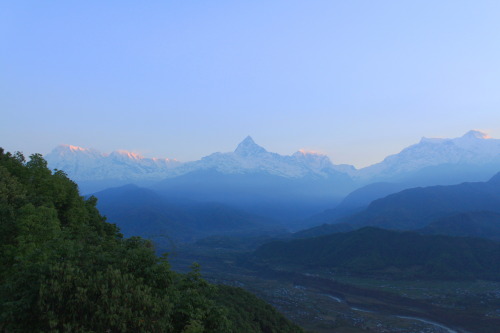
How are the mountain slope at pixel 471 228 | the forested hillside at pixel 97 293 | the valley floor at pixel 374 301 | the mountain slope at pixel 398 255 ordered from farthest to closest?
A: the mountain slope at pixel 471 228 < the mountain slope at pixel 398 255 < the valley floor at pixel 374 301 < the forested hillside at pixel 97 293

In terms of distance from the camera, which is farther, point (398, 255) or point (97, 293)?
point (398, 255)

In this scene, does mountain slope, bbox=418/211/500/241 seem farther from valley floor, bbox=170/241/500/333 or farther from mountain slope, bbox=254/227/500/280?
valley floor, bbox=170/241/500/333

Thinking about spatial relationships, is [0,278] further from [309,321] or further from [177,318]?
[309,321]

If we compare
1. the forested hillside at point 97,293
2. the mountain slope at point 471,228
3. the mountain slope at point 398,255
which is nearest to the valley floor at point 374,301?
the mountain slope at point 398,255

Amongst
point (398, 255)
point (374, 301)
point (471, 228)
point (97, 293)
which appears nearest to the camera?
point (97, 293)

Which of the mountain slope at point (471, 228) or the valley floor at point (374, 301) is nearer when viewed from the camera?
the valley floor at point (374, 301)

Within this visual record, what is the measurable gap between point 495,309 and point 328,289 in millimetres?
50838

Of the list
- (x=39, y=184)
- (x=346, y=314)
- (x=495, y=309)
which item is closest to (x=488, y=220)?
(x=495, y=309)

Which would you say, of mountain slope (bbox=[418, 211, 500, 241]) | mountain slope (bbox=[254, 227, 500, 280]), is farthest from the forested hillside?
mountain slope (bbox=[418, 211, 500, 241])

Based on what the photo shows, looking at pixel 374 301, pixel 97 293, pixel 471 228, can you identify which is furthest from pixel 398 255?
pixel 97 293

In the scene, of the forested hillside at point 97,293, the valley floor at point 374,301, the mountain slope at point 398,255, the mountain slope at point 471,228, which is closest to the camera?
the forested hillside at point 97,293

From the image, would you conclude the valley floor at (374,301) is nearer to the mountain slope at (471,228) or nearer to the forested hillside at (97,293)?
the mountain slope at (471,228)

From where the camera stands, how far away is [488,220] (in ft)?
653

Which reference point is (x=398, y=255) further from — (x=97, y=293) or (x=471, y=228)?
(x=97, y=293)
